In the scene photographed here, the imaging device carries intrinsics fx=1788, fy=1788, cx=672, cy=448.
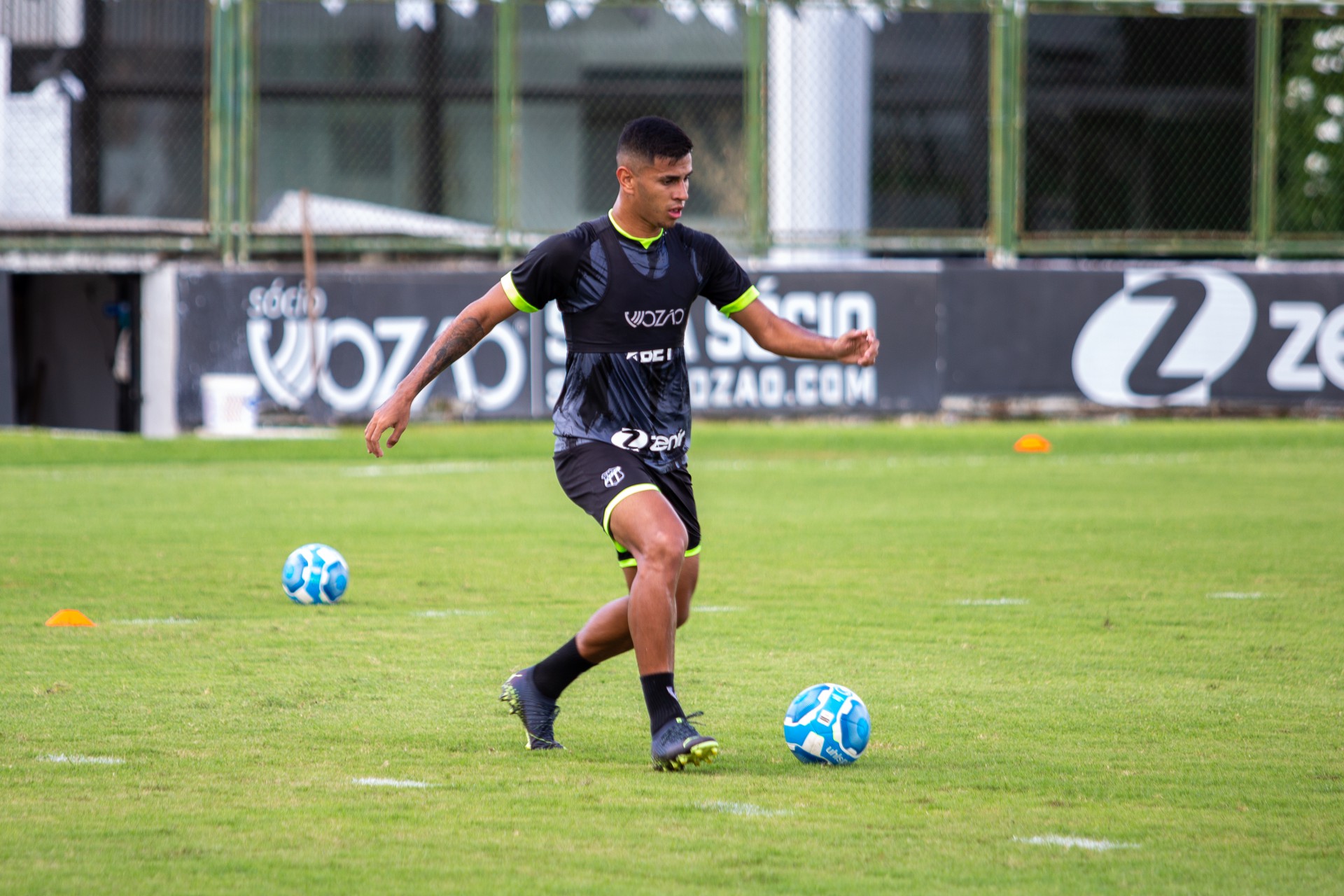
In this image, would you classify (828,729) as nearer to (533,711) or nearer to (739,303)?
(533,711)

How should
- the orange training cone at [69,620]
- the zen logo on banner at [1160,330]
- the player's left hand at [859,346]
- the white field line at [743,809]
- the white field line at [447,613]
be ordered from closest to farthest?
the white field line at [743,809], the player's left hand at [859,346], the orange training cone at [69,620], the white field line at [447,613], the zen logo on banner at [1160,330]

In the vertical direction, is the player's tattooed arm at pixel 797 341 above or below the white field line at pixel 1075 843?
above

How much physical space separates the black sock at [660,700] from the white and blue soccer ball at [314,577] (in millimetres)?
3615

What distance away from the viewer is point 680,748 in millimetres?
5242

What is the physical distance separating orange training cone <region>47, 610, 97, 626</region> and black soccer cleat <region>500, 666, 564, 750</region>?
9.85 ft

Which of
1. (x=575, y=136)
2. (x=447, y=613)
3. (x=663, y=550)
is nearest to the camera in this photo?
(x=663, y=550)

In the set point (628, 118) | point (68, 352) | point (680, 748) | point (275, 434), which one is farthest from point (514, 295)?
point (628, 118)

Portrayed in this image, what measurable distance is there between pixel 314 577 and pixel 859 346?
3711 millimetres

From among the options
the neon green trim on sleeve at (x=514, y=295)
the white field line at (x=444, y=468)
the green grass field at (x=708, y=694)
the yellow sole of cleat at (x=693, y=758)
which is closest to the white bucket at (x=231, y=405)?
the white field line at (x=444, y=468)

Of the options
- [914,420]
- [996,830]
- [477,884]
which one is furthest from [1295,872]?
[914,420]

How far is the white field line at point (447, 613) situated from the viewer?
27.6 feet

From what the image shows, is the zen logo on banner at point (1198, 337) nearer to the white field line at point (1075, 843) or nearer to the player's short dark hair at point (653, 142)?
the player's short dark hair at point (653, 142)

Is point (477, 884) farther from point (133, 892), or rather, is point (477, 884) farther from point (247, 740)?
point (247, 740)

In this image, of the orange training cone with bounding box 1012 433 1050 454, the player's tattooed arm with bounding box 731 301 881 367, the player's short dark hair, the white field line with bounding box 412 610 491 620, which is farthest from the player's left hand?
the orange training cone with bounding box 1012 433 1050 454
